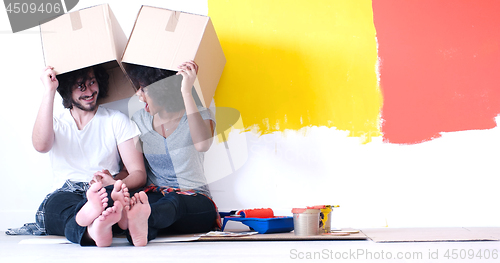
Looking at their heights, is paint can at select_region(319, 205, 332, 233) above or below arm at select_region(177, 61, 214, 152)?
below

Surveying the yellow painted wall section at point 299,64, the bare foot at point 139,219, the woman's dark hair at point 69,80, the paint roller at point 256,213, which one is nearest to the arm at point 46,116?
the woman's dark hair at point 69,80

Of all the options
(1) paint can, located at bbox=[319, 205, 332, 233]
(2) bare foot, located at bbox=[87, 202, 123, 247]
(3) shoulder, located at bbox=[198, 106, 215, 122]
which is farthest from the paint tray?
(2) bare foot, located at bbox=[87, 202, 123, 247]

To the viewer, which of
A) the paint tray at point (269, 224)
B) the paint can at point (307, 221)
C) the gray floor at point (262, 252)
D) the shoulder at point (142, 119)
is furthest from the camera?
the shoulder at point (142, 119)

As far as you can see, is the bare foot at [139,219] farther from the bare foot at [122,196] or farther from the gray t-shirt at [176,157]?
the gray t-shirt at [176,157]

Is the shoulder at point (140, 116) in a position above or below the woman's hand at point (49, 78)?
below

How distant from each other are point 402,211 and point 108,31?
4.41 ft

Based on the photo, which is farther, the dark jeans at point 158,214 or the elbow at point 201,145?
the elbow at point 201,145

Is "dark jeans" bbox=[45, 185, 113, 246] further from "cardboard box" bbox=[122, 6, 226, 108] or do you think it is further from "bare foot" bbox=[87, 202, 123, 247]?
"cardboard box" bbox=[122, 6, 226, 108]

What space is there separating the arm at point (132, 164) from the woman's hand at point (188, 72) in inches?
13.6

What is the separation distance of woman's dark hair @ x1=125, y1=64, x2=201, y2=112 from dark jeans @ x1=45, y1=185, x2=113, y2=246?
1.36 feet

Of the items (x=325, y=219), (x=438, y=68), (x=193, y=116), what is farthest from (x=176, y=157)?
(x=438, y=68)

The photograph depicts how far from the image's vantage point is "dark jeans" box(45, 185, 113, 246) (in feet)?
3.59

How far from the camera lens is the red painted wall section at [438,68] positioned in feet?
5.43

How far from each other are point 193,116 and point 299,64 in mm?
573
